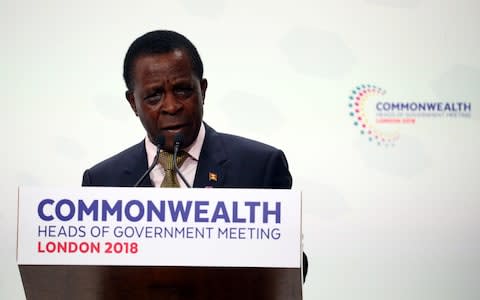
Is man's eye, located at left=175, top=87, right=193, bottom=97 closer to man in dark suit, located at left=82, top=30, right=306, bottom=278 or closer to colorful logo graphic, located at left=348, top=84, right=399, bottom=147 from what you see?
man in dark suit, located at left=82, top=30, right=306, bottom=278

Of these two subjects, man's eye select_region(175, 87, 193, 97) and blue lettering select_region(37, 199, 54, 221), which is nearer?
blue lettering select_region(37, 199, 54, 221)

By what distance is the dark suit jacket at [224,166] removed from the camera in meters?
3.31

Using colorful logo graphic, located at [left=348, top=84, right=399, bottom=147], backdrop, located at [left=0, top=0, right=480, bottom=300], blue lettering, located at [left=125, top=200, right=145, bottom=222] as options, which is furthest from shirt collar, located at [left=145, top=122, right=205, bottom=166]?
blue lettering, located at [left=125, top=200, right=145, bottom=222]

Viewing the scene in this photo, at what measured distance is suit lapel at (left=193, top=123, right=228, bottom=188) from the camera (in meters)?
3.26

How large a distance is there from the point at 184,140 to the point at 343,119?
92cm

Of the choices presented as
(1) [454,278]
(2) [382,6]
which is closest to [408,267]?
(1) [454,278]

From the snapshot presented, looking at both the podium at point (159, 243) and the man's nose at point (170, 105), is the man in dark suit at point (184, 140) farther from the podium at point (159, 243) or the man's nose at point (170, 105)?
the podium at point (159, 243)

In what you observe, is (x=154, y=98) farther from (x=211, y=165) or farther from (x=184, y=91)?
(x=211, y=165)

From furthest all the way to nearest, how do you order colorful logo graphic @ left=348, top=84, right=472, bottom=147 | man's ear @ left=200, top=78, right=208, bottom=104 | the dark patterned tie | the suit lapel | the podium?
colorful logo graphic @ left=348, top=84, right=472, bottom=147 → man's ear @ left=200, top=78, right=208, bottom=104 → the suit lapel → the dark patterned tie → the podium

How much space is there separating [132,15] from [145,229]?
199 cm

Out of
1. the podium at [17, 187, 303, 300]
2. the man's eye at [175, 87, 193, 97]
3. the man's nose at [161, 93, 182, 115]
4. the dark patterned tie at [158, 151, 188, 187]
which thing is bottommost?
the podium at [17, 187, 303, 300]

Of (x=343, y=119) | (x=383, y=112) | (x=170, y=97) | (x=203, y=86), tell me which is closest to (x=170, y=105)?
(x=170, y=97)

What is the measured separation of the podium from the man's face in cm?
114

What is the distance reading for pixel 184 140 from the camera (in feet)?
10.9
